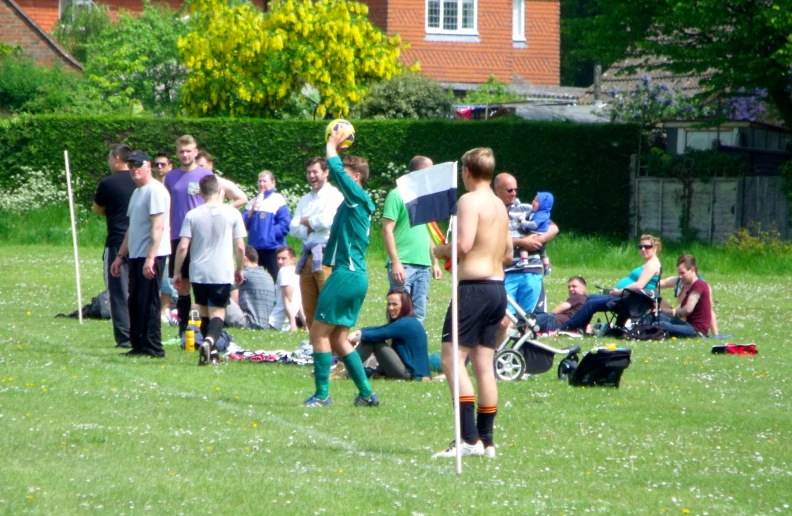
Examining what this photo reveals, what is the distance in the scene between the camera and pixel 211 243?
12055 mm

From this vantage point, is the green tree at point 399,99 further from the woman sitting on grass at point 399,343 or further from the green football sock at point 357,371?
the green football sock at point 357,371

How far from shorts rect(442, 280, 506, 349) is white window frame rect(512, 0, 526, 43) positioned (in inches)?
1694

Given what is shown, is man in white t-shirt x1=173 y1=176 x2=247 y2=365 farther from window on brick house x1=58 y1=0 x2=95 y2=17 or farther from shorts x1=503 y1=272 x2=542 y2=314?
window on brick house x1=58 y1=0 x2=95 y2=17

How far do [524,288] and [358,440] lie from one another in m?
5.54

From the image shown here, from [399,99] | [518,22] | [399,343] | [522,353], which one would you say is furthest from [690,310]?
[518,22]

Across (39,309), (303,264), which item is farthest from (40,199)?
(303,264)

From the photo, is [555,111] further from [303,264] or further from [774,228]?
[303,264]

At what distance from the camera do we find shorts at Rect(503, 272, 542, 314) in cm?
1343

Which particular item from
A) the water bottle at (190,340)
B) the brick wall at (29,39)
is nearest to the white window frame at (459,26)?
the brick wall at (29,39)

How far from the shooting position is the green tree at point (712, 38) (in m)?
25.0

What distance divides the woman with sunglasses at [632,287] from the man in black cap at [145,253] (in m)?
5.94

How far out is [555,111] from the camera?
37.0m

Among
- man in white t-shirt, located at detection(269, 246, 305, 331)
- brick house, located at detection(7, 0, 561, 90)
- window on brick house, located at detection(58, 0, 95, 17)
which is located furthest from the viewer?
window on brick house, located at detection(58, 0, 95, 17)

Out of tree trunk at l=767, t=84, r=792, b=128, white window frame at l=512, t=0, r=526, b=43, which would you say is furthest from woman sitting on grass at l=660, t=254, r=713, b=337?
white window frame at l=512, t=0, r=526, b=43
